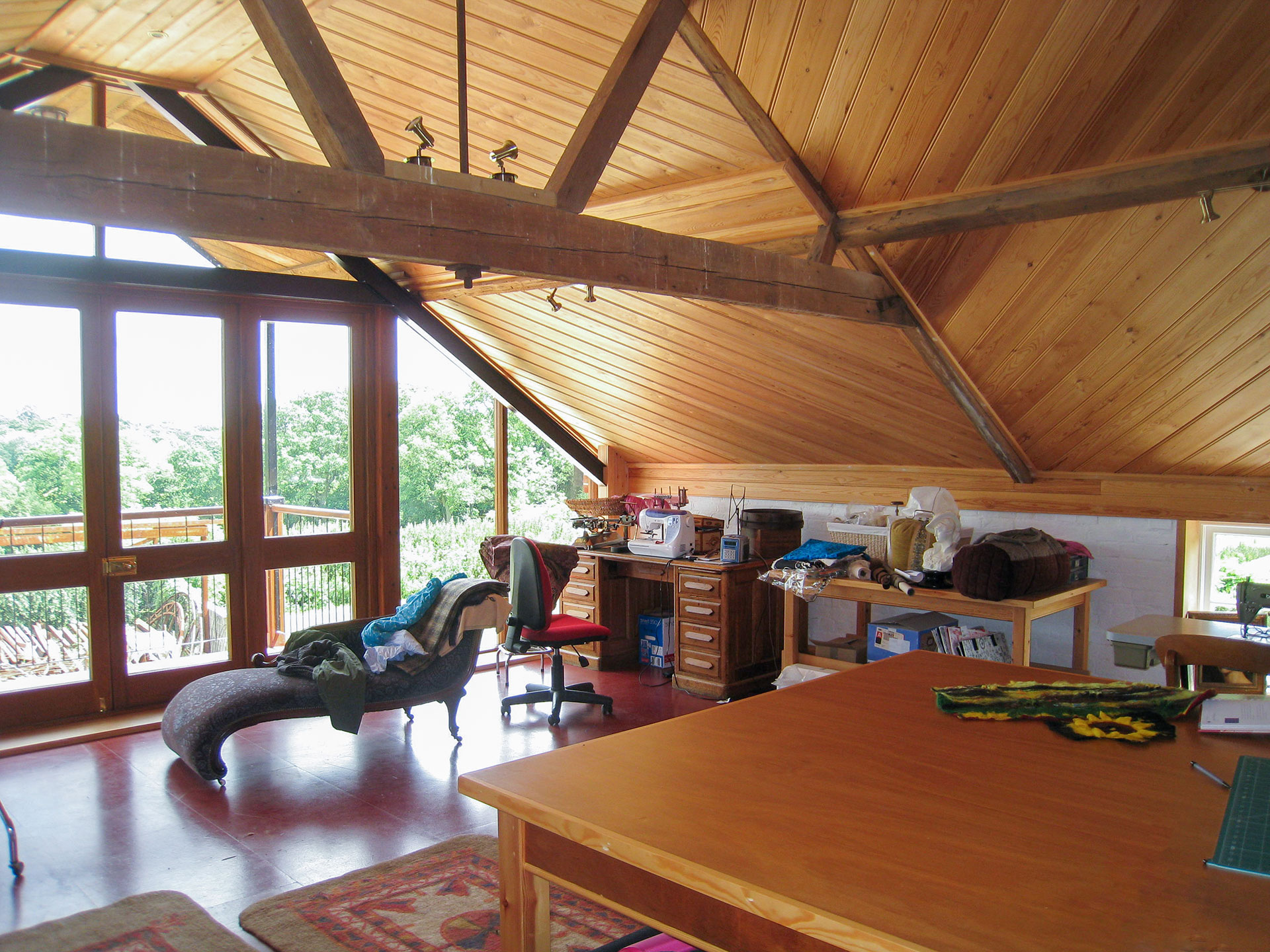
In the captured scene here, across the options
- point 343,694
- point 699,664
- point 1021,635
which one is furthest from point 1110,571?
point 343,694

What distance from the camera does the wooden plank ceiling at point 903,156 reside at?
2711mm

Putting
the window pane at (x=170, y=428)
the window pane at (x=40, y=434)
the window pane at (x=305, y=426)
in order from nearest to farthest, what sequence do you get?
1. the window pane at (x=40, y=434)
2. the window pane at (x=170, y=428)
3. the window pane at (x=305, y=426)

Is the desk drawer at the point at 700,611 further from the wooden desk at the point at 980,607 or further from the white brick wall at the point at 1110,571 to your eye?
the white brick wall at the point at 1110,571

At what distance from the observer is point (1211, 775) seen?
4.82ft

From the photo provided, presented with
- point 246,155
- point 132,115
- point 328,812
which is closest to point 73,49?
point 132,115

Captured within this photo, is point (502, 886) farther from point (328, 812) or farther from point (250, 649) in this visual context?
point (250, 649)

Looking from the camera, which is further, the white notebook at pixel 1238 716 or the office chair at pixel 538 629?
the office chair at pixel 538 629

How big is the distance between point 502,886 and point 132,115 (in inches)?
200

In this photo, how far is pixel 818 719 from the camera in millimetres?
1812

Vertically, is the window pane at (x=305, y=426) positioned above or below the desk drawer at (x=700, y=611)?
above

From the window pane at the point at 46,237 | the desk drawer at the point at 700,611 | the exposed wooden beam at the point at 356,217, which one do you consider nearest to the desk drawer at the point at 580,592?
the desk drawer at the point at 700,611

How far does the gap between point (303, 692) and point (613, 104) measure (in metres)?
2.81

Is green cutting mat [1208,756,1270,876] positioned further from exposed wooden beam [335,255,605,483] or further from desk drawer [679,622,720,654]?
exposed wooden beam [335,255,605,483]

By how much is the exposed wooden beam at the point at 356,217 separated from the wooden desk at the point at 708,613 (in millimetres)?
1985
